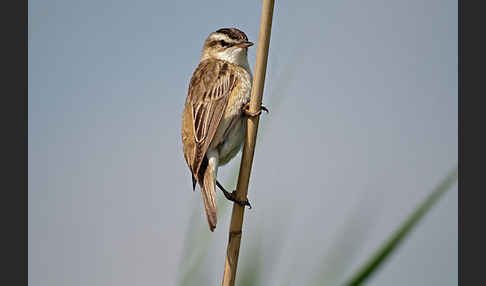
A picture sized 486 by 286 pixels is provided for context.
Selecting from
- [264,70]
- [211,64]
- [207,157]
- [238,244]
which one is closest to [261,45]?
[264,70]

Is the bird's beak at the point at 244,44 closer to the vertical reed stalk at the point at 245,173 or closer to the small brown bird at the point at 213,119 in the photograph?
the small brown bird at the point at 213,119

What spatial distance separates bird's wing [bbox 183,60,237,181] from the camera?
5.80ft

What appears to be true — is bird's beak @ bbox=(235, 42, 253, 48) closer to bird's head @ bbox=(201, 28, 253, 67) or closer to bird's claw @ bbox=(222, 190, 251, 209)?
bird's head @ bbox=(201, 28, 253, 67)

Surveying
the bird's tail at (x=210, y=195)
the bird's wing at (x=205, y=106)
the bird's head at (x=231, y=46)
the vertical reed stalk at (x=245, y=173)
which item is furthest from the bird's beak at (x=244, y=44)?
the vertical reed stalk at (x=245, y=173)

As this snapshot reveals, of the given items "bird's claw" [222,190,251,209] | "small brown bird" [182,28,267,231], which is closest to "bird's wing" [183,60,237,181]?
"small brown bird" [182,28,267,231]

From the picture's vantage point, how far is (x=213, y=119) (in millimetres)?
1816

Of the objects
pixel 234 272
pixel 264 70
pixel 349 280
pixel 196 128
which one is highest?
pixel 264 70

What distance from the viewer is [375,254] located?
3.13 ft

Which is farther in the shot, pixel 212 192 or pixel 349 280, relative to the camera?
pixel 212 192

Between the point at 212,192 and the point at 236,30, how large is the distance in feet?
3.09

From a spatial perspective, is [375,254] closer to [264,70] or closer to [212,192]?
[264,70]

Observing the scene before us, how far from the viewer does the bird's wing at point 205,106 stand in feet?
5.80

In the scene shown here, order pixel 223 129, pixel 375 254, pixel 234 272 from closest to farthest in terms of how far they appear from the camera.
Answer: pixel 375 254, pixel 234 272, pixel 223 129

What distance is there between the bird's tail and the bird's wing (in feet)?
0.13
